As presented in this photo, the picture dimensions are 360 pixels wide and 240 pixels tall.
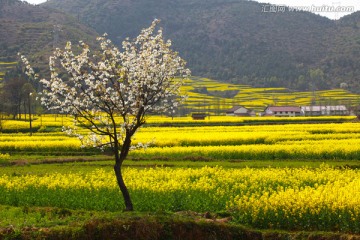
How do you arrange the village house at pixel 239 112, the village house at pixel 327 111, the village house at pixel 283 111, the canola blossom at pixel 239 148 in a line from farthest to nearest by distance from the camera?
1. the village house at pixel 327 111
2. the village house at pixel 283 111
3. the village house at pixel 239 112
4. the canola blossom at pixel 239 148

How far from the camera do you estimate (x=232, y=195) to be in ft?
60.3

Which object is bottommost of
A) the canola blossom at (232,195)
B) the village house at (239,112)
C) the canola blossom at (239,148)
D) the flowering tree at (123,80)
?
the village house at (239,112)

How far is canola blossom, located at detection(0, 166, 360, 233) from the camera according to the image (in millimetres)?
14688

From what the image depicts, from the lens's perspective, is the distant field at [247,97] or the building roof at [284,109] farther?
the distant field at [247,97]

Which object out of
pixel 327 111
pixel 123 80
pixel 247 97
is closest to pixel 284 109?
pixel 327 111

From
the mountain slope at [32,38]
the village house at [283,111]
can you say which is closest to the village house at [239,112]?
the village house at [283,111]

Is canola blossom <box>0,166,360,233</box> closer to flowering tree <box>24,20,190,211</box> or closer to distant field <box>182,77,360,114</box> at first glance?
flowering tree <box>24,20,190,211</box>

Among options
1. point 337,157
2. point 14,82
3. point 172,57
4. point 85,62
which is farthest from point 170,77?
point 14,82

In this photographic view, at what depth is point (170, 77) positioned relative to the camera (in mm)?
15562

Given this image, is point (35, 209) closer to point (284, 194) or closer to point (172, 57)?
point (172, 57)

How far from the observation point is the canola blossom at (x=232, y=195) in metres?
14.7

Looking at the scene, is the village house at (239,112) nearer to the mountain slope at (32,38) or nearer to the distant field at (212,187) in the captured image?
the mountain slope at (32,38)

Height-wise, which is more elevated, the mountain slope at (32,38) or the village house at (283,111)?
the mountain slope at (32,38)

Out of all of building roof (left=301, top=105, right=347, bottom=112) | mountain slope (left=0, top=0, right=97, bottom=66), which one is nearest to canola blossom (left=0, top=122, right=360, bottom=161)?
building roof (left=301, top=105, right=347, bottom=112)
